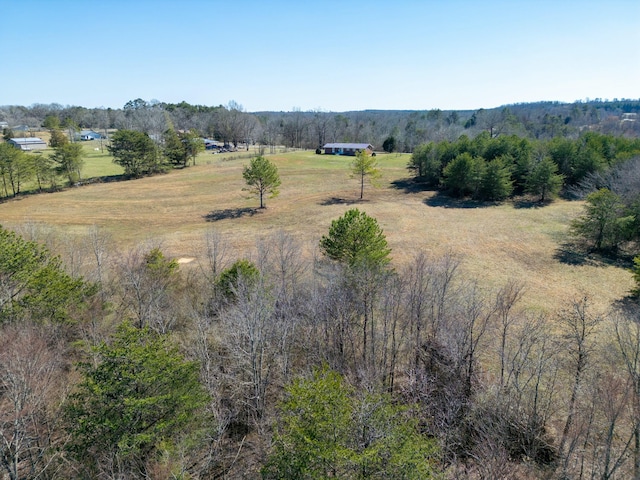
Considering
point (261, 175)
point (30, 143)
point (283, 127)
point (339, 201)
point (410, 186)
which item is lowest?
point (339, 201)

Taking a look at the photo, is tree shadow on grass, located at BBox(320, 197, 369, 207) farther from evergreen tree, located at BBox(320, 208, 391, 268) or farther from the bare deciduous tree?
the bare deciduous tree

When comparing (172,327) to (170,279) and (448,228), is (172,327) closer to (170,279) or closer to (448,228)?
(170,279)

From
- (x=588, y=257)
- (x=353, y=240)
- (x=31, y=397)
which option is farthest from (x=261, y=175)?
(x=31, y=397)

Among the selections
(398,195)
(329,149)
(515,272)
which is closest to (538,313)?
(515,272)

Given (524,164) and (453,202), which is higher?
(524,164)

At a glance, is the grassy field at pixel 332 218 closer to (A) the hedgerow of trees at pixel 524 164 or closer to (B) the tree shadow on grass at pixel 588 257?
(B) the tree shadow on grass at pixel 588 257

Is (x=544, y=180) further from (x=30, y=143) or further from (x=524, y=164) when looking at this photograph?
(x=30, y=143)

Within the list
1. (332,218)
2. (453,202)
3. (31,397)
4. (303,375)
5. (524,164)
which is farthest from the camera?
(524,164)
